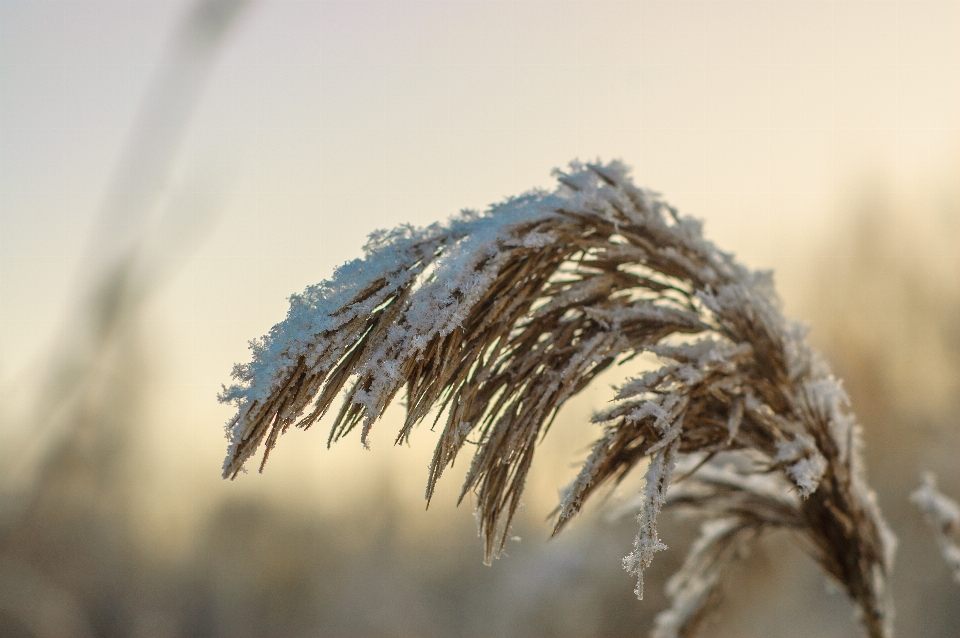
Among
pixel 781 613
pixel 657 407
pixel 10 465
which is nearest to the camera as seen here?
pixel 10 465

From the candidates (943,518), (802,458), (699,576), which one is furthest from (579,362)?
(943,518)

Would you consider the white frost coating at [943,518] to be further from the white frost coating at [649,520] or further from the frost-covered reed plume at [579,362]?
the white frost coating at [649,520]

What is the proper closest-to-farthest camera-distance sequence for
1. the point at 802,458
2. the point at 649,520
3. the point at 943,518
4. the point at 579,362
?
1. the point at 649,520
2. the point at 579,362
3. the point at 802,458
4. the point at 943,518

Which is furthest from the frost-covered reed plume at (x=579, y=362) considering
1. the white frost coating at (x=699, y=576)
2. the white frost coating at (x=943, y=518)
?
the white frost coating at (x=943, y=518)

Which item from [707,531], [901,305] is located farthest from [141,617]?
[901,305]

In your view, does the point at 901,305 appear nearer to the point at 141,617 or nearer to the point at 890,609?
the point at 890,609

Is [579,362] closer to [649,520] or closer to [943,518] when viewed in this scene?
[649,520]

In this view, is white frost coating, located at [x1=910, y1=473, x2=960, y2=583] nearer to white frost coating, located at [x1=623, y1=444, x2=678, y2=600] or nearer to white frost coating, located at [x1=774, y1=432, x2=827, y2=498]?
white frost coating, located at [x1=774, y1=432, x2=827, y2=498]

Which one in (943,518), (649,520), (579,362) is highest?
(943,518)
